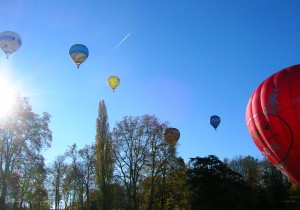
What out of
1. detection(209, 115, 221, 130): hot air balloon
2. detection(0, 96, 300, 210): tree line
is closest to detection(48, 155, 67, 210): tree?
detection(0, 96, 300, 210): tree line

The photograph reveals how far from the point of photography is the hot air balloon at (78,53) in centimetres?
2858

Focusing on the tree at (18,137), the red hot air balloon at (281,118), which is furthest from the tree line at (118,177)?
the red hot air balloon at (281,118)

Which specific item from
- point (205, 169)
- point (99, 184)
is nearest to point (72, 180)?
point (99, 184)

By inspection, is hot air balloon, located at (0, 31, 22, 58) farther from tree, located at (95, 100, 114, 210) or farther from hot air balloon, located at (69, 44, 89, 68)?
tree, located at (95, 100, 114, 210)

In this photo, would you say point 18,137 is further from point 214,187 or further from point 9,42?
point 214,187

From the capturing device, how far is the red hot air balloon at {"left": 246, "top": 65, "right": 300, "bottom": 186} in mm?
17125

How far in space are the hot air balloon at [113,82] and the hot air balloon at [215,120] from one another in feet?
35.6

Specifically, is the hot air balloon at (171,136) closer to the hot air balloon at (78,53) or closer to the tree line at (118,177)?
the tree line at (118,177)

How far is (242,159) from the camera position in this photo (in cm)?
7088

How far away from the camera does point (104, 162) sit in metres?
34.1

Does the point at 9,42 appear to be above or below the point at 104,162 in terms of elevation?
above

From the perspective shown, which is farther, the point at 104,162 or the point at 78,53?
the point at 104,162

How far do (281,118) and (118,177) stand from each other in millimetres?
20583

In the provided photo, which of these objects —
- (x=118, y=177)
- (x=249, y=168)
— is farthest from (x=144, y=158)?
(x=249, y=168)
